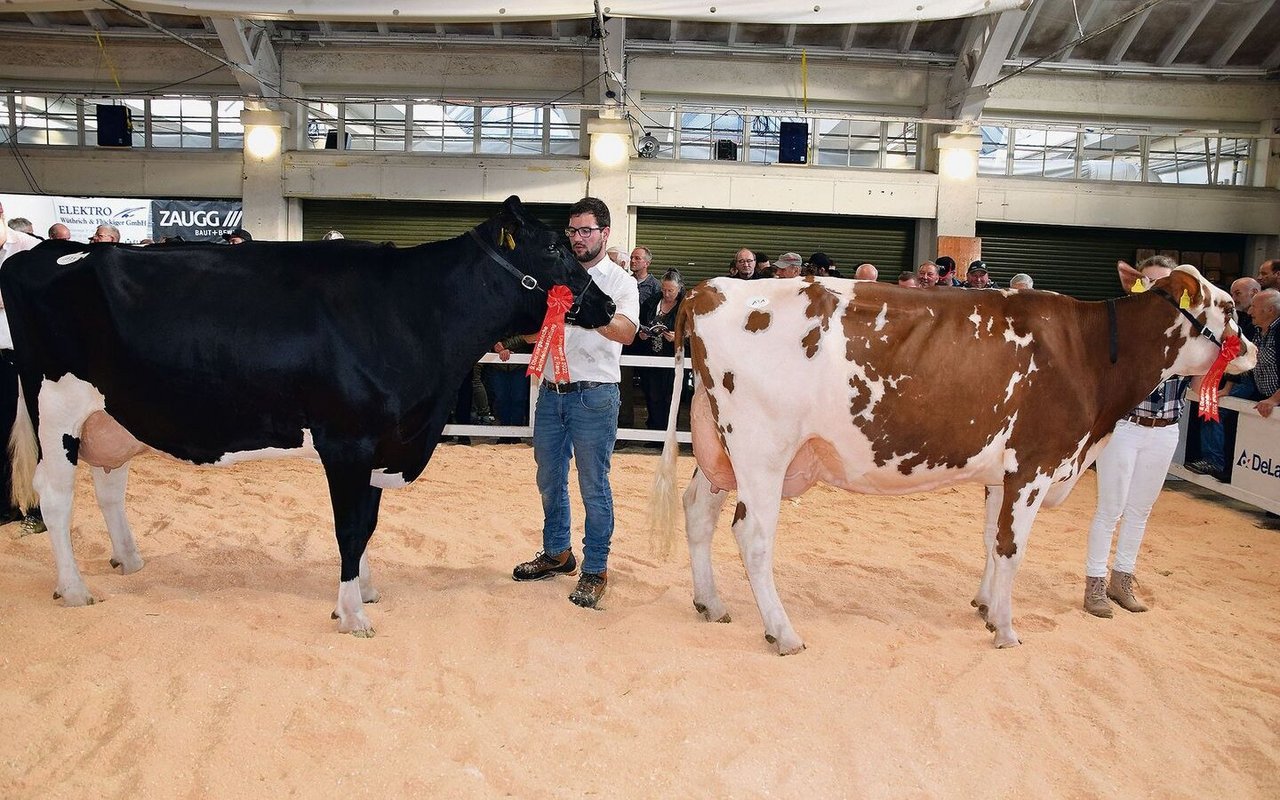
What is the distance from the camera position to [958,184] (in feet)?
49.7

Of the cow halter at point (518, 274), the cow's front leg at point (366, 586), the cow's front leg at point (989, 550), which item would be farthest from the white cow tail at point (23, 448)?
the cow's front leg at point (989, 550)

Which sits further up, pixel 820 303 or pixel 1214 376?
pixel 820 303

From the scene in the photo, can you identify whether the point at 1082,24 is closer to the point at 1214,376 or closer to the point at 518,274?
the point at 1214,376

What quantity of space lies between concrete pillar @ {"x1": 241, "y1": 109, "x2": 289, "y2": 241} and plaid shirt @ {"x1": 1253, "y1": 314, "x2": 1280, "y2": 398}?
13395 millimetres

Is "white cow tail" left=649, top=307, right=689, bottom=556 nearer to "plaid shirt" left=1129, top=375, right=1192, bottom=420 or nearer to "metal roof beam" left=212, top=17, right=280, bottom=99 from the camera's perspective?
"plaid shirt" left=1129, top=375, right=1192, bottom=420

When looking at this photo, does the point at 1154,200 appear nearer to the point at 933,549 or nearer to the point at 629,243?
the point at 629,243

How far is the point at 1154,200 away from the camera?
15648 mm

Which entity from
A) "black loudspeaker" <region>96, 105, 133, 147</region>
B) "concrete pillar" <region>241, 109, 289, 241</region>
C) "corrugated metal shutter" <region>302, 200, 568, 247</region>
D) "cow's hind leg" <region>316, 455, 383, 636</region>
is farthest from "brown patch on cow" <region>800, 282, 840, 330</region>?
"black loudspeaker" <region>96, 105, 133, 147</region>

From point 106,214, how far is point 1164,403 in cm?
1606

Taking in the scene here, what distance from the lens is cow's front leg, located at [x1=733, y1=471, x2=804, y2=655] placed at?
174 inches

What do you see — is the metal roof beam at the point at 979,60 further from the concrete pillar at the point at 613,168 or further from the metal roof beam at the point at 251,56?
the metal roof beam at the point at 251,56

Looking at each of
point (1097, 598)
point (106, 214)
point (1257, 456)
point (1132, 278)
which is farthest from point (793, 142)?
point (106, 214)

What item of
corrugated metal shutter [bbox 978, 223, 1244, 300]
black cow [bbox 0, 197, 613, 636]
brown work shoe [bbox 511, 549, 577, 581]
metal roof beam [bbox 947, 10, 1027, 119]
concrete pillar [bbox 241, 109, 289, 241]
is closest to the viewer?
black cow [bbox 0, 197, 613, 636]

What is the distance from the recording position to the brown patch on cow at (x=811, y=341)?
4.38 m
